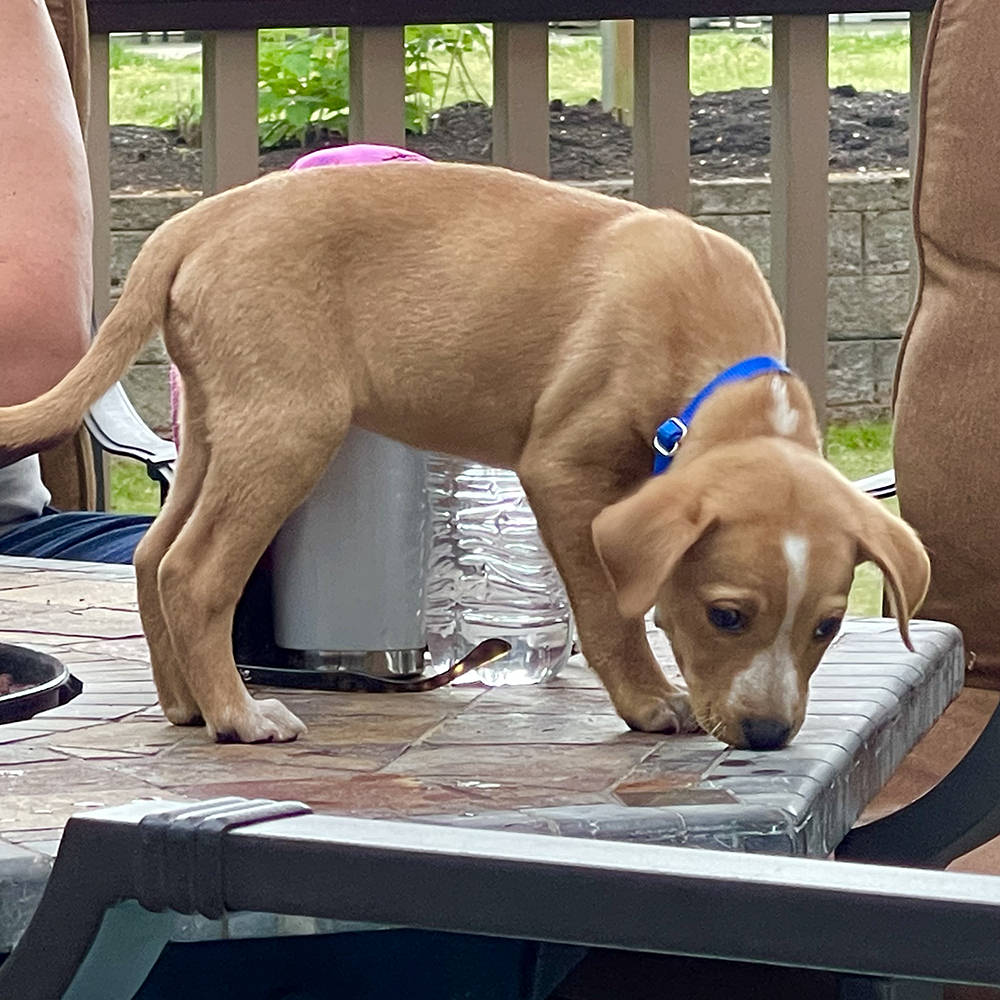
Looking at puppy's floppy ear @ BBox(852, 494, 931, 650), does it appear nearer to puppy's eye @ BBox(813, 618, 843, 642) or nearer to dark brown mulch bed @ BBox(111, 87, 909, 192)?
puppy's eye @ BBox(813, 618, 843, 642)

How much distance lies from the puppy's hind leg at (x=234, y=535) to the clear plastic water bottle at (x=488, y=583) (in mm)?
230

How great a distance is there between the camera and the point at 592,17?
2.78 meters

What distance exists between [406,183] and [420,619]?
13.4 inches

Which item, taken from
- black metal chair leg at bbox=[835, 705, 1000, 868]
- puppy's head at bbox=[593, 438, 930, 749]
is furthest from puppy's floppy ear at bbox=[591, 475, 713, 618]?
black metal chair leg at bbox=[835, 705, 1000, 868]

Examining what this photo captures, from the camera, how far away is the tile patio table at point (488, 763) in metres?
1.04

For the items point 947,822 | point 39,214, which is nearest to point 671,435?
point 947,822

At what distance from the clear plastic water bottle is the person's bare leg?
2.36 ft

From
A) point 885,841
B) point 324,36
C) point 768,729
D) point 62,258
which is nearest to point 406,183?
point 768,729

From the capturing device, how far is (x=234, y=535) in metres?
1.23

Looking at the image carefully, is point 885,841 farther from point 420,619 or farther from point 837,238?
point 837,238

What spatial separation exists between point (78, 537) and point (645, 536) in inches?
55.4

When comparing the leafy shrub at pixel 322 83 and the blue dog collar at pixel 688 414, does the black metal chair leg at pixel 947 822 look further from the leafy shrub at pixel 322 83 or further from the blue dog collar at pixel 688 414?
the leafy shrub at pixel 322 83

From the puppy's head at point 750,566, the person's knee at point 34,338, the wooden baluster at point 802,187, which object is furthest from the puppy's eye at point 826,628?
the wooden baluster at point 802,187

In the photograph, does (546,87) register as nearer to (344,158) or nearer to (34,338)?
(34,338)
